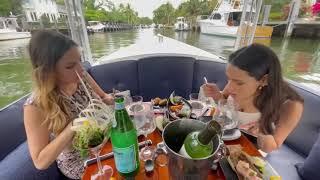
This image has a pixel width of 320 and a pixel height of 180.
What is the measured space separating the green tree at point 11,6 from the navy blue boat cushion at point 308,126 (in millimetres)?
3139

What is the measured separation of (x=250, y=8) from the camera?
8.06 ft

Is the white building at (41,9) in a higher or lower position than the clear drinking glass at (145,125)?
higher

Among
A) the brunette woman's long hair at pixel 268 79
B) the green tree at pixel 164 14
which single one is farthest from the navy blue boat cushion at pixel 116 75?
the green tree at pixel 164 14

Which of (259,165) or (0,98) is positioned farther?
(0,98)

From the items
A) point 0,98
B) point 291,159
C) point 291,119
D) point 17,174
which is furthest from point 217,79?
point 0,98

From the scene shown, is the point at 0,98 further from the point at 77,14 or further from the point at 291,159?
the point at 291,159

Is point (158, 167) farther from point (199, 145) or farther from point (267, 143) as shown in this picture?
point (267, 143)

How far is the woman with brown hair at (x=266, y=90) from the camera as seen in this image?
99 cm

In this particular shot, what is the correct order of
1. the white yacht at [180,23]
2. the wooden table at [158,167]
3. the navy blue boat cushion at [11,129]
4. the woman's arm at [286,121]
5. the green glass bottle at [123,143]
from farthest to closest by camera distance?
the white yacht at [180,23] < the navy blue boat cushion at [11,129] < the woman's arm at [286,121] < the wooden table at [158,167] < the green glass bottle at [123,143]

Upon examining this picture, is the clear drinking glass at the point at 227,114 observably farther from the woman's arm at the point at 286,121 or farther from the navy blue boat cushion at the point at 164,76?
the navy blue boat cushion at the point at 164,76

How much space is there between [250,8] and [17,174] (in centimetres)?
293

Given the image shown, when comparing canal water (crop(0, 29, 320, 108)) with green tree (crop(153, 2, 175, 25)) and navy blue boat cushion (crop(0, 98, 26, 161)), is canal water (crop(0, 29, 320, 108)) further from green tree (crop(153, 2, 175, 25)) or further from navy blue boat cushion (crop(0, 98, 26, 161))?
navy blue boat cushion (crop(0, 98, 26, 161))

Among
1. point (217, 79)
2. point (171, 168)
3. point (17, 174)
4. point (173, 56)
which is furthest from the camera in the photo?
point (173, 56)

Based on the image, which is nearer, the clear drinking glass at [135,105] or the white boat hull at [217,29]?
the clear drinking glass at [135,105]
